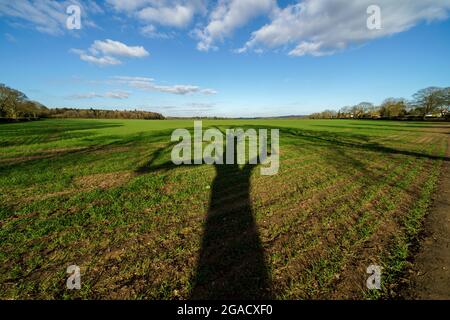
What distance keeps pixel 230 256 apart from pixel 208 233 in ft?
3.22

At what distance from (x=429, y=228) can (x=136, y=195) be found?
818 cm

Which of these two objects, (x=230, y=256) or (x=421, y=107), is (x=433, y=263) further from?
(x=421, y=107)

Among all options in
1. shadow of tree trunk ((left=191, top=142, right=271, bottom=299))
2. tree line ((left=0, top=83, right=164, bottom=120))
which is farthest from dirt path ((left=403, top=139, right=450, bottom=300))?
tree line ((left=0, top=83, right=164, bottom=120))

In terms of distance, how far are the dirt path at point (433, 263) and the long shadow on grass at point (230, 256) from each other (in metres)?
2.25

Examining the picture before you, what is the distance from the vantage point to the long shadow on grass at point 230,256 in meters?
3.24

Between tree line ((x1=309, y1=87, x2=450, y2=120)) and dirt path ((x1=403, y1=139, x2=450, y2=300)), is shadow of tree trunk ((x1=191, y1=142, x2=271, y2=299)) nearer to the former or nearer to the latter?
dirt path ((x1=403, y1=139, x2=450, y2=300))

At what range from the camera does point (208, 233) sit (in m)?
4.83

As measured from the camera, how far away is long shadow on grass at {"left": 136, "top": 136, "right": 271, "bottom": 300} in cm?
324

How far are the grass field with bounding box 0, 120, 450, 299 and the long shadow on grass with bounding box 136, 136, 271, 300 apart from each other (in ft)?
0.07

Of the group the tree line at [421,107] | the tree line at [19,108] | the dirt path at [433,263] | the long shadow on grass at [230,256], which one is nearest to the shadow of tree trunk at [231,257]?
the long shadow on grass at [230,256]
